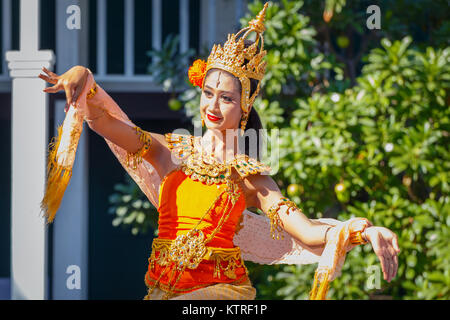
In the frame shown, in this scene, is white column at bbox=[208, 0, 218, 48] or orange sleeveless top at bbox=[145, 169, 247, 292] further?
white column at bbox=[208, 0, 218, 48]

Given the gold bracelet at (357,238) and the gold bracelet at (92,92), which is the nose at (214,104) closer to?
the gold bracelet at (92,92)

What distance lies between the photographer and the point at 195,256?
305 centimetres

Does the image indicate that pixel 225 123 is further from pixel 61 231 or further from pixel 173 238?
pixel 61 231

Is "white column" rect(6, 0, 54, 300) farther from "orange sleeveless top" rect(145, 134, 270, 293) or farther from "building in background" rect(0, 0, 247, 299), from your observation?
"orange sleeveless top" rect(145, 134, 270, 293)

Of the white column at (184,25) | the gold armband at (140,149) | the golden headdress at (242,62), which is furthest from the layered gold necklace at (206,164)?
the white column at (184,25)

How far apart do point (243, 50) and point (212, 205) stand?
2.40ft

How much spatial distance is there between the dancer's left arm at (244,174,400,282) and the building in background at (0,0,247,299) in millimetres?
3544

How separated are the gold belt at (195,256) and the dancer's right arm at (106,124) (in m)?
0.36

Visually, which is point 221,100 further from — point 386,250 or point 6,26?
point 6,26

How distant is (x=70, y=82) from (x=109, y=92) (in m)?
4.18

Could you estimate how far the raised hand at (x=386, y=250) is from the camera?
2.77 m

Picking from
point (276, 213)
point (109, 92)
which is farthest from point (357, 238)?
point (109, 92)

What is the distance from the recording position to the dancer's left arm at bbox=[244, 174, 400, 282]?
9.12 ft

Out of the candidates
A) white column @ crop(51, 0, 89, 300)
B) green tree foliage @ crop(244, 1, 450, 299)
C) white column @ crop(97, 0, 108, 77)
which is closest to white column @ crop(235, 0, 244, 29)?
green tree foliage @ crop(244, 1, 450, 299)
